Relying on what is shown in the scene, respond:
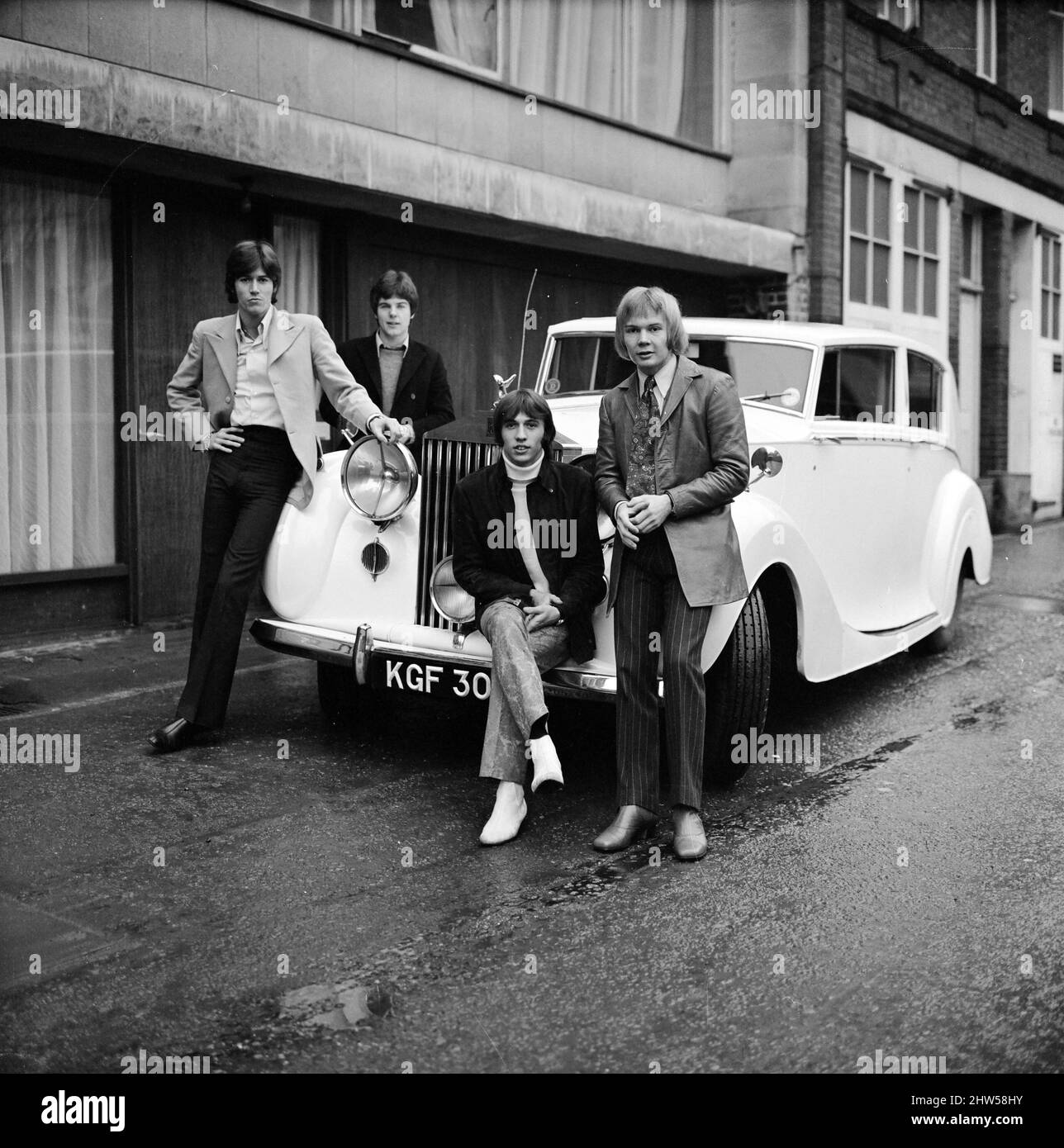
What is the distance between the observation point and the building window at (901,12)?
50.4 ft

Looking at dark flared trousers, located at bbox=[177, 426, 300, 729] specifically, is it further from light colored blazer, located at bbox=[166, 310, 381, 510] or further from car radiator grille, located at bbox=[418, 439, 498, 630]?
car radiator grille, located at bbox=[418, 439, 498, 630]

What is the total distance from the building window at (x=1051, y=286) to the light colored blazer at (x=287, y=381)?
16.2 metres

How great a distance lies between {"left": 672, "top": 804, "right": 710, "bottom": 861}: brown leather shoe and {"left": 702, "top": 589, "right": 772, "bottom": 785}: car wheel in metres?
0.58

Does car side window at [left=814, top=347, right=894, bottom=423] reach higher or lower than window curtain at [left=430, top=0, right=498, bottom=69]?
lower

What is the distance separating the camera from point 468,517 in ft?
16.5

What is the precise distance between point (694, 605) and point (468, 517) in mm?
963

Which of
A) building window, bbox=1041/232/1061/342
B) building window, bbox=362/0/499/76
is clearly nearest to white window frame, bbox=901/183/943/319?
Answer: building window, bbox=1041/232/1061/342

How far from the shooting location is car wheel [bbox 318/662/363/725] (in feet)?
20.5

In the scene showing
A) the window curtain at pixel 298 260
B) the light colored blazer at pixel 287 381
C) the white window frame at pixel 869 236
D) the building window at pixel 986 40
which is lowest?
the light colored blazer at pixel 287 381

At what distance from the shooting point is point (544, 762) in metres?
4.50

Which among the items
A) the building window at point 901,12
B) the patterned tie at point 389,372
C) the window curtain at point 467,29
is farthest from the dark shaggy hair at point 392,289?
the building window at point 901,12

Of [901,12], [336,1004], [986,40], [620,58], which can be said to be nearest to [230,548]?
[336,1004]

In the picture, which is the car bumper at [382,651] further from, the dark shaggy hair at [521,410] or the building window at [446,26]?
the building window at [446,26]
